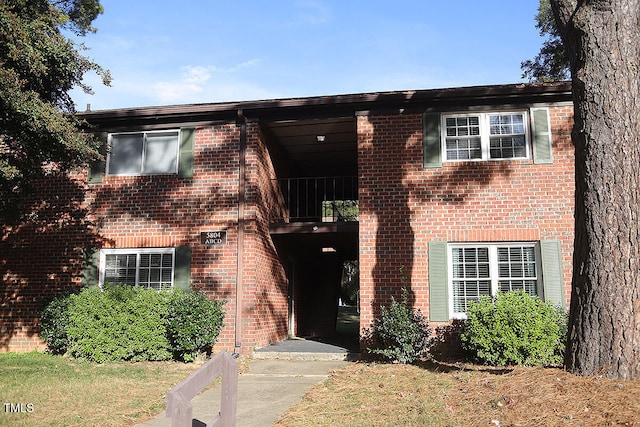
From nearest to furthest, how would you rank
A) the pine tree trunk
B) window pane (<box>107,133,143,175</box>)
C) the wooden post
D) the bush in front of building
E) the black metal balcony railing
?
1. the wooden post
2. the pine tree trunk
3. the bush in front of building
4. window pane (<box>107,133,143,175</box>)
5. the black metal balcony railing

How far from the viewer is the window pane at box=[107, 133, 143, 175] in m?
12.4

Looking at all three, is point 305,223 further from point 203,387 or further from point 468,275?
point 203,387

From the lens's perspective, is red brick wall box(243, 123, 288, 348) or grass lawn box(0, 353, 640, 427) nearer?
grass lawn box(0, 353, 640, 427)

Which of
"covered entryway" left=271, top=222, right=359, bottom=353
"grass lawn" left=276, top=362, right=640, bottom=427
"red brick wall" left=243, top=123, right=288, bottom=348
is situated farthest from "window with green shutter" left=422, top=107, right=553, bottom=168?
"grass lawn" left=276, top=362, right=640, bottom=427

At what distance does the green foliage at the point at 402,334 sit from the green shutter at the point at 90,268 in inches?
251

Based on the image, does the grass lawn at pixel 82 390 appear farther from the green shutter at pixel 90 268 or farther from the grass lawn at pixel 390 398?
the green shutter at pixel 90 268

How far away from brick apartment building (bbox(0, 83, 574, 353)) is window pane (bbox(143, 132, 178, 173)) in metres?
0.03

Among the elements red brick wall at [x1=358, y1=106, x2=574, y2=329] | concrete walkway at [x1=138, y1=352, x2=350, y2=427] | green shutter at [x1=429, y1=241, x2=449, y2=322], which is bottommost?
concrete walkway at [x1=138, y1=352, x2=350, y2=427]

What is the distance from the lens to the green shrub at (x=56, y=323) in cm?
1095

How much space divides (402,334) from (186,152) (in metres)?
6.30

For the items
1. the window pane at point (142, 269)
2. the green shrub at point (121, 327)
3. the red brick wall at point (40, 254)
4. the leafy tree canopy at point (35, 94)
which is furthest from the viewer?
the red brick wall at point (40, 254)

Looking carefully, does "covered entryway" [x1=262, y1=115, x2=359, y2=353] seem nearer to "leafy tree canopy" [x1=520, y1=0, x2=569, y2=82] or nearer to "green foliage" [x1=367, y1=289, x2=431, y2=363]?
"green foliage" [x1=367, y1=289, x2=431, y2=363]

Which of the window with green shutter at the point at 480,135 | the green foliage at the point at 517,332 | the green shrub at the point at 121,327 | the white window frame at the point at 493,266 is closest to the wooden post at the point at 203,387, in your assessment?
the green foliage at the point at 517,332

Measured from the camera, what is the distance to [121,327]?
10.6 m
